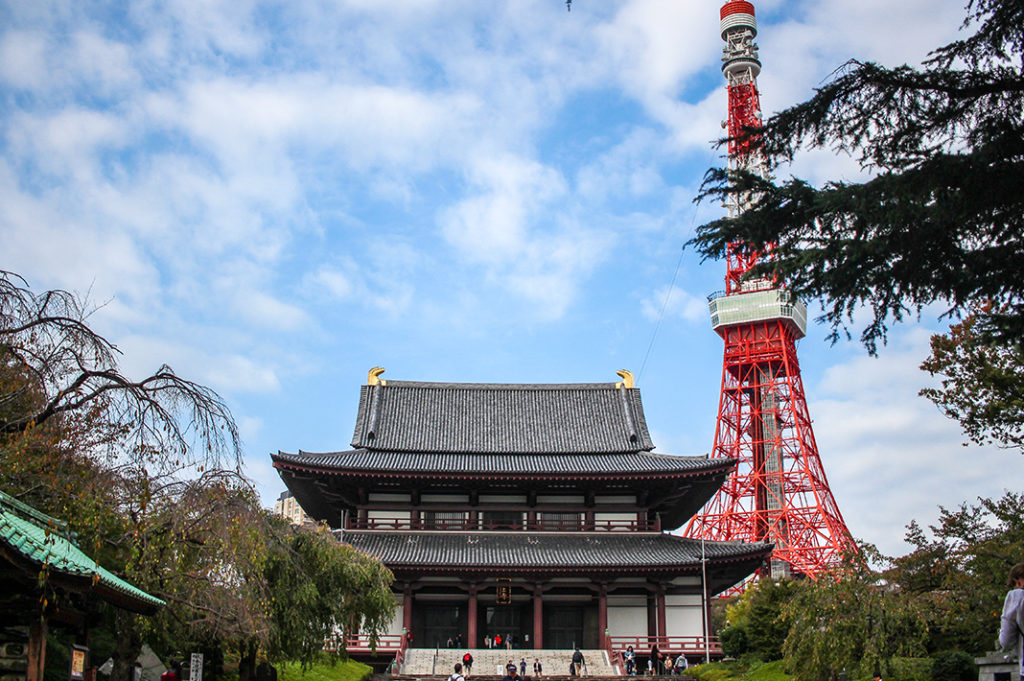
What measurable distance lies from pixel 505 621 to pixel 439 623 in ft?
8.98

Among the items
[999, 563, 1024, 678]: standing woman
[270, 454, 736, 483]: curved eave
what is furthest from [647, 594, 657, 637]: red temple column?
[999, 563, 1024, 678]: standing woman

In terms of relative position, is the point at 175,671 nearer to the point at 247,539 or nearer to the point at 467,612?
the point at 247,539

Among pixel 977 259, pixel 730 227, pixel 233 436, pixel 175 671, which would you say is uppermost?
pixel 730 227

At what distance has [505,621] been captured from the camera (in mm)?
39000

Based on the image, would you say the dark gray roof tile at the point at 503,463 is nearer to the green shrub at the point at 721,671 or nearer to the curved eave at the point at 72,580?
the green shrub at the point at 721,671

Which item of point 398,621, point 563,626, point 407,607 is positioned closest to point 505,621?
point 563,626

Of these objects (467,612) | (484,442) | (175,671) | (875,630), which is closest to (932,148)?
(875,630)

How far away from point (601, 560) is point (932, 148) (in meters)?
27.2

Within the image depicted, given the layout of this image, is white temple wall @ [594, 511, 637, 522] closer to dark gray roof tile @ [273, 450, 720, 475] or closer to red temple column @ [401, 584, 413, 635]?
dark gray roof tile @ [273, 450, 720, 475]

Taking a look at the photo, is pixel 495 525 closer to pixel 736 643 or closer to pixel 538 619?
pixel 538 619

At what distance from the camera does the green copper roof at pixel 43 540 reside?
10.4 m

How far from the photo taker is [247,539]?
16.2 metres

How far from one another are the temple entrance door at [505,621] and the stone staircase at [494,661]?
2.41 meters

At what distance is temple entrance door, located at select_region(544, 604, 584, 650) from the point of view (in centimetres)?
3859
